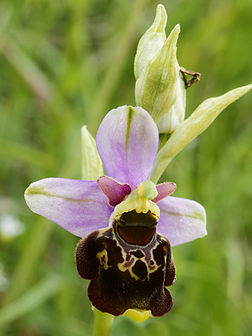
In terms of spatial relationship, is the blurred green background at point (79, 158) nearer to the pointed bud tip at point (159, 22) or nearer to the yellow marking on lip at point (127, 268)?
the yellow marking on lip at point (127, 268)

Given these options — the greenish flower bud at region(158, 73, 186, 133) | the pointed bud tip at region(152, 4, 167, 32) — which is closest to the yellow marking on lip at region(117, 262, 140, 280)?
the greenish flower bud at region(158, 73, 186, 133)

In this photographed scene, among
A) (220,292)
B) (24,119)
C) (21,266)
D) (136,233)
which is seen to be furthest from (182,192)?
(136,233)

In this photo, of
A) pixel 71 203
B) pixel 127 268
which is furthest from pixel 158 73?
pixel 127 268

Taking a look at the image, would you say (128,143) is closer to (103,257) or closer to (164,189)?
(164,189)

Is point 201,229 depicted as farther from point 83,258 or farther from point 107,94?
point 107,94

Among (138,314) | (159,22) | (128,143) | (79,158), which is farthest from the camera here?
(79,158)

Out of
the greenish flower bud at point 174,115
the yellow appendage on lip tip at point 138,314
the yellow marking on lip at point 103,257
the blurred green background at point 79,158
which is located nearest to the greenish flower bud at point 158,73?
the greenish flower bud at point 174,115
